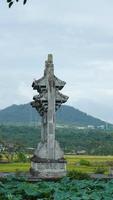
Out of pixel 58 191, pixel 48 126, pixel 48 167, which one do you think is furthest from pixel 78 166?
pixel 58 191

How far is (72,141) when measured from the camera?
115 meters

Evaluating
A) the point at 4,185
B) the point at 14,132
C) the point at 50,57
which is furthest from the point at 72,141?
the point at 4,185

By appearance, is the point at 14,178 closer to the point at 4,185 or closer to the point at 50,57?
the point at 4,185

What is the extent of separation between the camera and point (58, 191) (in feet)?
47.2

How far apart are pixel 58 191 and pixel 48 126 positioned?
873 cm

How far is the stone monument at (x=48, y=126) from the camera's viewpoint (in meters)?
22.5

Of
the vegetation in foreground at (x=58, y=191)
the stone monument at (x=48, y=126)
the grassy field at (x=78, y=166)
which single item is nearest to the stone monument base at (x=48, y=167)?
the stone monument at (x=48, y=126)

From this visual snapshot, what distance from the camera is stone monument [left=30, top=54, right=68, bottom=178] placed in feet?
73.9

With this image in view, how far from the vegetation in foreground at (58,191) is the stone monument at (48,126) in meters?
5.75

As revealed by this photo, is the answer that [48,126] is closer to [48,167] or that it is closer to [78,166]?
[48,167]

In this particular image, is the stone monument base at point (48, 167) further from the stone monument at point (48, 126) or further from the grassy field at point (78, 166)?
the grassy field at point (78, 166)

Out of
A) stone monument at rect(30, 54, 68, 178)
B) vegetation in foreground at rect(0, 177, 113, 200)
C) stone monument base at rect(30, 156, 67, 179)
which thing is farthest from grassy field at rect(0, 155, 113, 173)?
vegetation in foreground at rect(0, 177, 113, 200)

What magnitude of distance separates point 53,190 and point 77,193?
0.82m

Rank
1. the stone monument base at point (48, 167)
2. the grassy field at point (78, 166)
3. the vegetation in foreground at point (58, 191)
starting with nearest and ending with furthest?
the vegetation in foreground at point (58, 191), the stone monument base at point (48, 167), the grassy field at point (78, 166)
